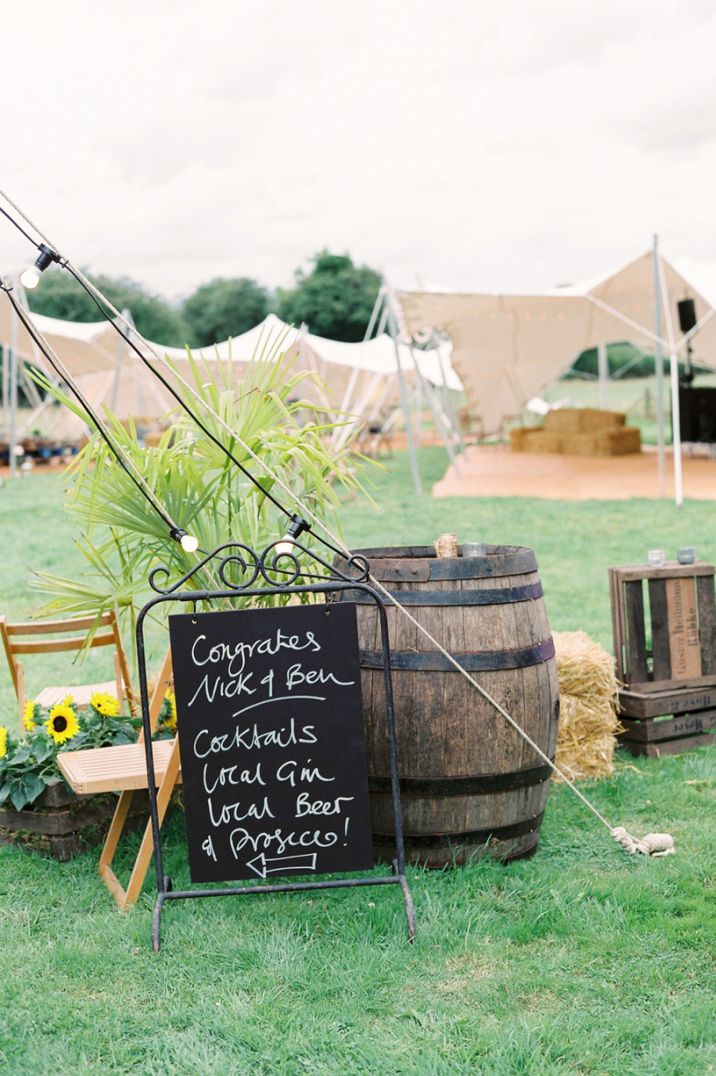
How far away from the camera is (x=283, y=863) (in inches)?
131

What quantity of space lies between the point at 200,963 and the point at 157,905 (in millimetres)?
250

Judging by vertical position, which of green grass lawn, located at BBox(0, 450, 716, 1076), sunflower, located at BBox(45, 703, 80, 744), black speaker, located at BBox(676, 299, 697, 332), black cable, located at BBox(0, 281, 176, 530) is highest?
black speaker, located at BBox(676, 299, 697, 332)

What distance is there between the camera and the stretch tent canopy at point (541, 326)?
614 inches

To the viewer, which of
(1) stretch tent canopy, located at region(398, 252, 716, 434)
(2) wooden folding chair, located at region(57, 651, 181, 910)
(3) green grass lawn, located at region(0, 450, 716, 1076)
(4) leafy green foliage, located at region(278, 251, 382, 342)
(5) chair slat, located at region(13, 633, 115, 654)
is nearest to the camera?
(3) green grass lawn, located at region(0, 450, 716, 1076)

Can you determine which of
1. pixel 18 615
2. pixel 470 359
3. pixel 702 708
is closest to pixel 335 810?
pixel 702 708

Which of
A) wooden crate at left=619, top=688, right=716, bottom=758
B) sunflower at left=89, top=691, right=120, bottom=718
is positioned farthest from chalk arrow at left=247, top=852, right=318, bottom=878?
wooden crate at left=619, top=688, right=716, bottom=758

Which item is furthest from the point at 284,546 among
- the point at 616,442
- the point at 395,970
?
the point at 616,442

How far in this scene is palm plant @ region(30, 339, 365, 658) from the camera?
3.78 metres

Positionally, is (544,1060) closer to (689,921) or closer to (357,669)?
(689,921)

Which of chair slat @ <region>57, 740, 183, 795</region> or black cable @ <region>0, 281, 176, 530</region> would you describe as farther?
chair slat @ <region>57, 740, 183, 795</region>

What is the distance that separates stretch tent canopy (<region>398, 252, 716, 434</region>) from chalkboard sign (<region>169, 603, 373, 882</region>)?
11287 mm

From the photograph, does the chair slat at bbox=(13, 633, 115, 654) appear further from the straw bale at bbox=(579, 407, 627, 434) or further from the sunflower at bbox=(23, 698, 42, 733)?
the straw bale at bbox=(579, 407, 627, 434)

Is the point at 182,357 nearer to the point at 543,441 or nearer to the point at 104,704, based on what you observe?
the point at 543,441

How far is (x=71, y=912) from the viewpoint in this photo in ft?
11.6
